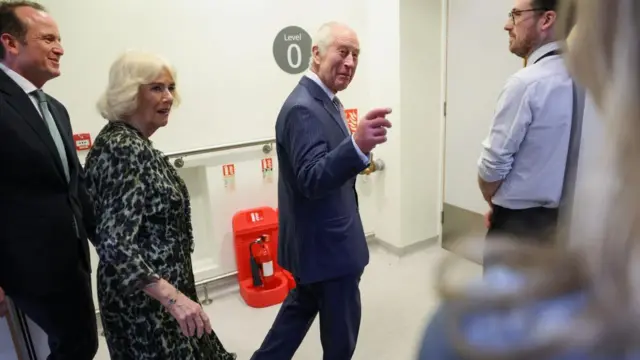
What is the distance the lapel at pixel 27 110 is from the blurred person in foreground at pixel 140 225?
0.32m

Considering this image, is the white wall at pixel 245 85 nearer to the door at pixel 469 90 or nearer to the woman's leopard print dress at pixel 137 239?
the door at pixel 469 90

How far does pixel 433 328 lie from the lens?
0.40 metres

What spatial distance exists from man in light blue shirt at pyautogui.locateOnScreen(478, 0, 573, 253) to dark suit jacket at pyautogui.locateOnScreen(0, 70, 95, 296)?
1.45m

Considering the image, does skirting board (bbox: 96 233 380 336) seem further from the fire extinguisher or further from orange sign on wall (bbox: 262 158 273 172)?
orange sign on wall (bbox: 262 158 273 172)

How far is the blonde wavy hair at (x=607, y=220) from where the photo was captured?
310 mm

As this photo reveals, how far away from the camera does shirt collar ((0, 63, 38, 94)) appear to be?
151 centimetres

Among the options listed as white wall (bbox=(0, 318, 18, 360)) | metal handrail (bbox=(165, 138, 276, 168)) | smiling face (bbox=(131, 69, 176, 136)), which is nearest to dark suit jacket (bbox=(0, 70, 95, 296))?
white wall (bbox=(0, 318, 18, 360))

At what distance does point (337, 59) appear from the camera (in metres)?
1.57

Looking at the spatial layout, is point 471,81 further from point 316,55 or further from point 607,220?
point 607,220

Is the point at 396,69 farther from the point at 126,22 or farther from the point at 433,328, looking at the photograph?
the point at 433,328

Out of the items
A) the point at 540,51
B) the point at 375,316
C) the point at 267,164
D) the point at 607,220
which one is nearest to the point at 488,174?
the point at 540,51

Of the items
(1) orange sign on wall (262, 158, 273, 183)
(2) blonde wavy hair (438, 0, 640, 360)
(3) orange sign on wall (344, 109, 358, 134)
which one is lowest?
(1) orange sign on wall (262, 158, 273, 183)

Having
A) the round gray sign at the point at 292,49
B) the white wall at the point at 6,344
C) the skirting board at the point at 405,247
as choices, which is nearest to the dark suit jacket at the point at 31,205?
the white wall at the point at 6,344

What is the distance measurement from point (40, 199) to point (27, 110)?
30cm
